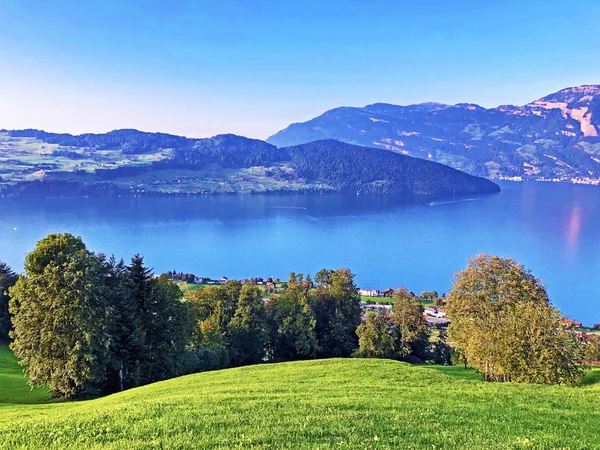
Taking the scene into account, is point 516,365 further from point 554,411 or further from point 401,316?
point 401,316

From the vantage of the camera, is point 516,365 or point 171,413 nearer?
point 171,413

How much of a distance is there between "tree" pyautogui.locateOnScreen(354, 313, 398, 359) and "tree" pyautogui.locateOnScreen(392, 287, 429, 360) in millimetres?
1852

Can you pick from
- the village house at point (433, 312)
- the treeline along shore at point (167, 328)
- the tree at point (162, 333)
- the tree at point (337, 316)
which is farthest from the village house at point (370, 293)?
the tree at point (162, 333)

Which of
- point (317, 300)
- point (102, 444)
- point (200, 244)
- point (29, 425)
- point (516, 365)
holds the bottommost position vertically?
point (200, 244)

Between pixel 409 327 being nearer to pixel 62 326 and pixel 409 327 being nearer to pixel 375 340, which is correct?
pixel 375 340

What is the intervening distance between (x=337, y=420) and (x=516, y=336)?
Result: 1545 centimetres

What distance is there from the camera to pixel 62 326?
26.5 m

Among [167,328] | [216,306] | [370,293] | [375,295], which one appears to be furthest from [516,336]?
[370,293]

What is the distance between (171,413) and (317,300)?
39176 millimetres

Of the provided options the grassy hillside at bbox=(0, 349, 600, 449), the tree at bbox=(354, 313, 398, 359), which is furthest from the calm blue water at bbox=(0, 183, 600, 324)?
the grassy hillside at bbox=(0, 349, 600, 449)

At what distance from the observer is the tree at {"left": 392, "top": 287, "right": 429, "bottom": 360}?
48.9m

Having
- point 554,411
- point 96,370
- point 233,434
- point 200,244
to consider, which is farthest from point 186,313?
point 200,244

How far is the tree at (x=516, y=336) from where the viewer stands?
74.2 ft

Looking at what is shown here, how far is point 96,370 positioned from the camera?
2652cm
